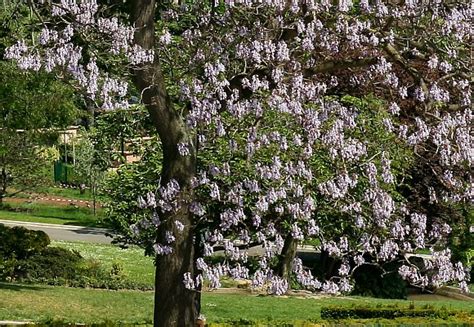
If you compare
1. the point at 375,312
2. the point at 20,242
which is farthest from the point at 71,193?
the point at 375,312

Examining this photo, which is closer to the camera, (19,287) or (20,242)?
(19,287)

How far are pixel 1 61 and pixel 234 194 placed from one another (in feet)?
32.2

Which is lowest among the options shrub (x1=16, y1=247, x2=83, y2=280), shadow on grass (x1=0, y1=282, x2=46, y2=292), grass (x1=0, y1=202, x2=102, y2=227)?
shadow on grass (x1=0, y1=282, x2=46, y2=292)

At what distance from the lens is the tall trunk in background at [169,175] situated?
832cm

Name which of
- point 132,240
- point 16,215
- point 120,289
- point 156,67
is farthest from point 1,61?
point 16,215

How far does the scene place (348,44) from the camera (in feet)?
26.9

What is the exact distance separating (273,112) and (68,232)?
87.0 feet

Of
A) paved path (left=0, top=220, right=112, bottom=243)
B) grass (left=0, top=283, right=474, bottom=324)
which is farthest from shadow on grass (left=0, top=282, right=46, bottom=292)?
paved path (left=0, top=220, right=112, bottom=243)

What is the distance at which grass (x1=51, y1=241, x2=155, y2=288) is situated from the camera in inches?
881

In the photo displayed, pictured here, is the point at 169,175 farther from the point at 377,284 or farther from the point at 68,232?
the point at 68,232

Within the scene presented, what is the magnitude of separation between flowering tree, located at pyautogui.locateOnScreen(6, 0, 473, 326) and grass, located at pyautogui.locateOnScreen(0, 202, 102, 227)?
2750 cm

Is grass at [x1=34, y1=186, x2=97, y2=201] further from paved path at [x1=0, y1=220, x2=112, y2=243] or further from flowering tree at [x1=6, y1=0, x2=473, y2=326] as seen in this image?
flowering tree at [x1=6, y1=0, x2=473, y2=326]

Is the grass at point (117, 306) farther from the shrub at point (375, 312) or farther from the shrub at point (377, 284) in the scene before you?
the shrub at point (377, 284)

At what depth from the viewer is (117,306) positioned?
15.6 metres
